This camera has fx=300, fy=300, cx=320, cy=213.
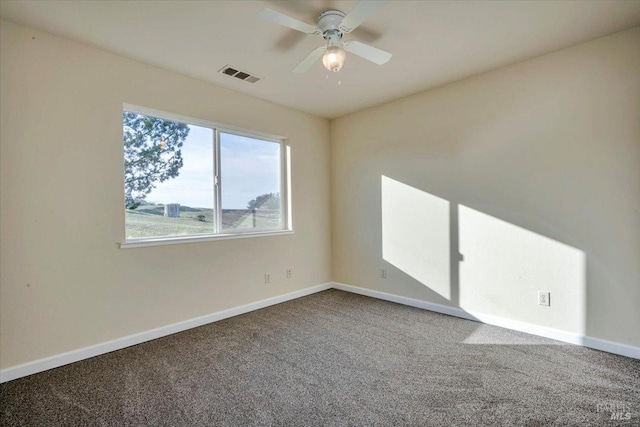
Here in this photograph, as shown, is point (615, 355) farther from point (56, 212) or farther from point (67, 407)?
point (56, 212)

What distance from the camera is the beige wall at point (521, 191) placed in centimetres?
236

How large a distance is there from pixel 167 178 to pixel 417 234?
2784mm

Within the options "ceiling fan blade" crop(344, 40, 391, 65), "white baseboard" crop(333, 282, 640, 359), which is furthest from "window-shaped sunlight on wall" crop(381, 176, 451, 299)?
"ceiling fan blade" crop(344, 40, 391, 65)

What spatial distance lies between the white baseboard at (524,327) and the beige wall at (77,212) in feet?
6.90

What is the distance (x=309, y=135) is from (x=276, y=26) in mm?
2047

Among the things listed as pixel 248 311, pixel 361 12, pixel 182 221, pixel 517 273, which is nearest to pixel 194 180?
pixel 182 221

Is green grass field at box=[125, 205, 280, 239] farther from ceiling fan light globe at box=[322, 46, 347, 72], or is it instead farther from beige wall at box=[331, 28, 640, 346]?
ceiling fan light globe at box=[322, 46, 347, 72]

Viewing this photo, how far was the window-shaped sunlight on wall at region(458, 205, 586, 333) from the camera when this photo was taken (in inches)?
101

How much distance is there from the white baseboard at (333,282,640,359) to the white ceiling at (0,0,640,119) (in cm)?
244

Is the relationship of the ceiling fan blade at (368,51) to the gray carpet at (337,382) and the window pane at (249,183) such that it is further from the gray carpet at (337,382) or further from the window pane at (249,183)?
the gray carpet at (337,382)

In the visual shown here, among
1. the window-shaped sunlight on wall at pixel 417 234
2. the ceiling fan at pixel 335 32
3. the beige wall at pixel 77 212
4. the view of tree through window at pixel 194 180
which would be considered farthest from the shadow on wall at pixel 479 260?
the beige wall at pixel 77 212

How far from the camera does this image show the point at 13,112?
213 cm

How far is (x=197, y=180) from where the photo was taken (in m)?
3.17

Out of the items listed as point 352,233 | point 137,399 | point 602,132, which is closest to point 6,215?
point 137,399
